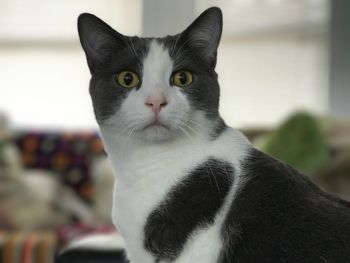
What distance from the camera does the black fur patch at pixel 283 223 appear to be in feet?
2.08

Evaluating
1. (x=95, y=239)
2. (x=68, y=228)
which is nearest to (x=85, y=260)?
(x=95, y=239)

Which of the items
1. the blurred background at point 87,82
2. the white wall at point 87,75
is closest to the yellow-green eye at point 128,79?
the blurred background at point 87,82

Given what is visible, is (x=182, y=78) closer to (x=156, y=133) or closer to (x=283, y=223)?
(x=156, y=133)

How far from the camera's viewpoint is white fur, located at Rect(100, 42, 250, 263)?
28.1 inches

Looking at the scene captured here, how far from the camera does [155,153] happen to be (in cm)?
75

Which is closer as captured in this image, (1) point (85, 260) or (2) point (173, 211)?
(2) point (173, 211)

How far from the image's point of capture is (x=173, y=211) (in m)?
0.70

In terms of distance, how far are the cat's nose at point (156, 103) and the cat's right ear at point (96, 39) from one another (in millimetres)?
99

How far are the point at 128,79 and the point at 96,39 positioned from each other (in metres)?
0.07

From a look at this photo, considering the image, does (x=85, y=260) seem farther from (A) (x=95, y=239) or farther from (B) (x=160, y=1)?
(B) (x=160, y=1)

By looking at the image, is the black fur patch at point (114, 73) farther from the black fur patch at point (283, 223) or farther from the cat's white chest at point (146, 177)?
the black fur patch at point (283, 223)

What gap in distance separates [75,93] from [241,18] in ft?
3.44

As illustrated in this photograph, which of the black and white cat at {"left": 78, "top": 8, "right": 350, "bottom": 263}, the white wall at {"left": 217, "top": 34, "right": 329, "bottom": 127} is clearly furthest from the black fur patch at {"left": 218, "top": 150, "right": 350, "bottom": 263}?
the white wall at {"left": 217, "top": 34, "right": 329, "bottom": 127}

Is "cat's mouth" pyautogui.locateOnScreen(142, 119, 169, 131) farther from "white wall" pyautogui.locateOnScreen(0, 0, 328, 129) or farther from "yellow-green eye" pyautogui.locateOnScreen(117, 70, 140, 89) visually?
"white wall" pyautogui.locateOnScreen(0, 0, 328, 129)
